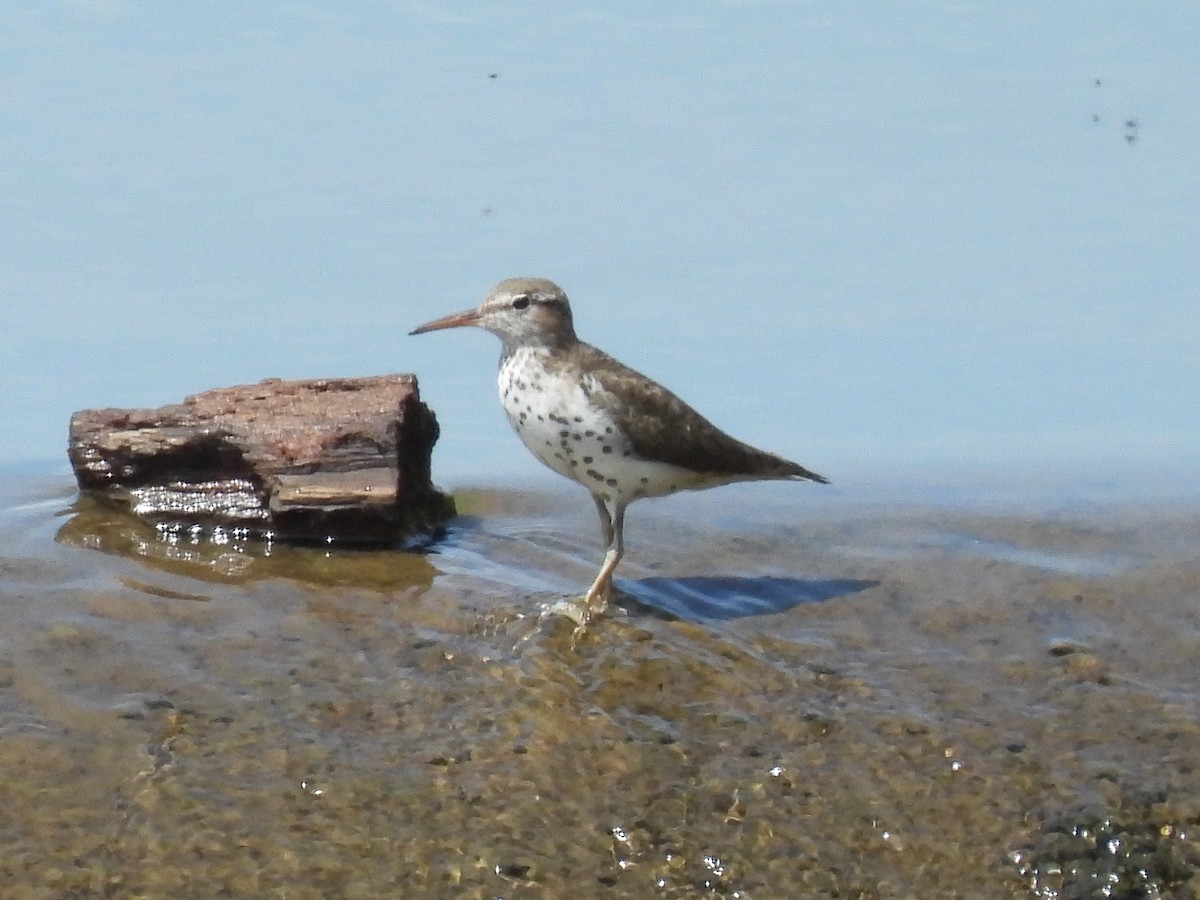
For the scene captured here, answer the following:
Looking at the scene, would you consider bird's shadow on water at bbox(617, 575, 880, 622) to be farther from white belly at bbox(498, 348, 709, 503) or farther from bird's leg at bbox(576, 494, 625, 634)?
white belly at bbox(498, 348, 709, 503)

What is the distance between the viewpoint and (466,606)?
305 inches

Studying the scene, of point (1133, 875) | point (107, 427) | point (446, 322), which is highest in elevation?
point (446, 322)

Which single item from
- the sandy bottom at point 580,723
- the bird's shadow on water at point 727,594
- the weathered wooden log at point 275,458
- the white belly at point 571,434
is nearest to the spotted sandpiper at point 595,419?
the white belly at point 571,434

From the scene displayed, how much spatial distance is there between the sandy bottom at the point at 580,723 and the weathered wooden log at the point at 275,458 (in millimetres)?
189

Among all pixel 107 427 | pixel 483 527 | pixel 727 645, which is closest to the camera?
pixel 727 645

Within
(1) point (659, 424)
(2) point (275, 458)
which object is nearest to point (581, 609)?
(1) point (659, 424)

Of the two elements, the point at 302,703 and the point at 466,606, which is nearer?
the point at 302,703

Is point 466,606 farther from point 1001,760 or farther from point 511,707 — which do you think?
point 1001,760

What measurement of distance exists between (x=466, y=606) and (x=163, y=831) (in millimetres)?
2276

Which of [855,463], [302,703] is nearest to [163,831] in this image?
[302,703]

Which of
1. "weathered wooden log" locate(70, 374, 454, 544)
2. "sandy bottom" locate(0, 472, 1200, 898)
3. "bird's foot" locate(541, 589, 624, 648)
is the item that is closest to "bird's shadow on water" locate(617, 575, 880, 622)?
"sandy bottom" locate(0, 472, 1200, 898)

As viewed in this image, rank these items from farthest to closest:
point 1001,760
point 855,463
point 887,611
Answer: point 855,463, point 887,611, point 1001,760

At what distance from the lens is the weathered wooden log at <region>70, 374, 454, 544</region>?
834cm

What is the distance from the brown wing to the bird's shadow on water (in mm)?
541
